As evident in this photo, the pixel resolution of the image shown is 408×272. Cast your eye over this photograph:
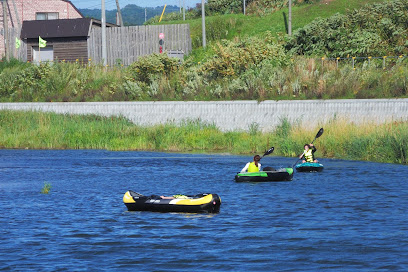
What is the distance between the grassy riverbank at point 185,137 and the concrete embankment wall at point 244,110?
841 millimetres

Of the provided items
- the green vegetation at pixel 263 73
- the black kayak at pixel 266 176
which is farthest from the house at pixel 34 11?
the black kayak at pixel 266 176

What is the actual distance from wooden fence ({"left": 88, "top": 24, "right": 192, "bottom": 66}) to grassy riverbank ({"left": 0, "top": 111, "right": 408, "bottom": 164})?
16338 mm

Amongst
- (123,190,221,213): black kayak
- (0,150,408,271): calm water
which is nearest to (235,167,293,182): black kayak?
(0,150,408,271): calm water

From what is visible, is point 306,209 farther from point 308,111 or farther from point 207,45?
point 207,45

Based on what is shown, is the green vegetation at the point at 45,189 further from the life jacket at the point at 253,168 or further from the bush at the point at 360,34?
the bush at the point at 360,34

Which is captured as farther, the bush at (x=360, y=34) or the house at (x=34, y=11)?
the house at (x=34, y=11)

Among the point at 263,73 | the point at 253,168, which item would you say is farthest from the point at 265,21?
the point at 253,168

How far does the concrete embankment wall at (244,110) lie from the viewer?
125 feet

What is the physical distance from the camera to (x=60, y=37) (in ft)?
212

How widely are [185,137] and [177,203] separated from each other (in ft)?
65.4

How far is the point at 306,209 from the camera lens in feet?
69.7

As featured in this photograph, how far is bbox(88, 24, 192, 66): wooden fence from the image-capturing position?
5978 centimetres

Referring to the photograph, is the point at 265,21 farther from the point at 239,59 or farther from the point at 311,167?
the point at 311,167

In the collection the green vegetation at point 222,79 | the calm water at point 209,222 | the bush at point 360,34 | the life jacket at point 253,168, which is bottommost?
the calm water at point 209,222
